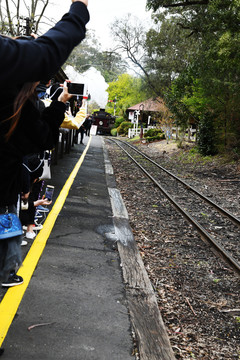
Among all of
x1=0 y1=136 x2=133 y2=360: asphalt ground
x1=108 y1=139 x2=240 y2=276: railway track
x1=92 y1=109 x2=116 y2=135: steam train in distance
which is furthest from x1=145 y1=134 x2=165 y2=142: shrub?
x1=0 y1=136 x2=133 y2=360: asphalt ground

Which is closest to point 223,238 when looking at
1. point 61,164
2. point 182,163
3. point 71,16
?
point 71,16

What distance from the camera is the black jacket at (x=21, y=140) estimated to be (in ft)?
5.68

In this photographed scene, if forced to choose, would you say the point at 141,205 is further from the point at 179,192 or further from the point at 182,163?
the point at 182,163

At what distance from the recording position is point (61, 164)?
13.2 meters

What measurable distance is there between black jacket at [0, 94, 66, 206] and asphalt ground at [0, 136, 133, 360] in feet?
4.25

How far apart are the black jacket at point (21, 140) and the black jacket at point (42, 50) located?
1.11 ft

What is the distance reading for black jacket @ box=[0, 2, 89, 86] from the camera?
1287 millimetres

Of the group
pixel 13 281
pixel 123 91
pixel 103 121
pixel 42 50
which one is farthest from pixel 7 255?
pixel 123 91

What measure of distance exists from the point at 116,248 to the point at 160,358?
246 centimetres

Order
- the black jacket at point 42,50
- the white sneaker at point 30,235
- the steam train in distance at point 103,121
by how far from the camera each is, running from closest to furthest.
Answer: the black jacket at point 42,50 < the white sneaker at point 30,235 < the steam train in distance at point 103,121

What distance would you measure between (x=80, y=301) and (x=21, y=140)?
211 cm

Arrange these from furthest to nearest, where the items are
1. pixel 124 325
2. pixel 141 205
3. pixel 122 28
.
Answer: pixel 122 28 → pixel 141 205 → pixel 124 325

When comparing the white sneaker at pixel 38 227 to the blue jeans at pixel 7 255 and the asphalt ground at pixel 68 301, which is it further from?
the blue jeans at pixel 7 255

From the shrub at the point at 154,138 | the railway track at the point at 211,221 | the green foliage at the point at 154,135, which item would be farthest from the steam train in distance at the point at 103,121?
the railway track at the point at 211,221
